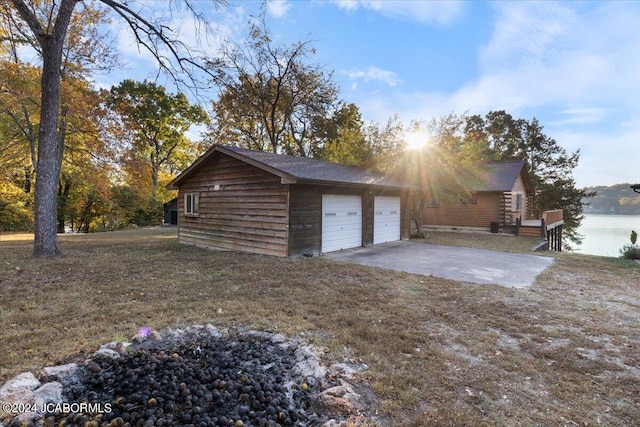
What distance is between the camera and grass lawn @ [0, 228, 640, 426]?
98.3 inches

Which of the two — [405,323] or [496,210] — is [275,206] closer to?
[405,323]

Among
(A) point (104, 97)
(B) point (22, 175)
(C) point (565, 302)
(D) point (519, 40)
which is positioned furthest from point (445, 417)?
(B) point (22, 175)

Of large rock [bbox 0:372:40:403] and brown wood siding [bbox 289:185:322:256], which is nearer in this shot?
large rock [bbox 0:372:40:403]

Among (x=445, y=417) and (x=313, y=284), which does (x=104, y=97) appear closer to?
(x=313, y=284)

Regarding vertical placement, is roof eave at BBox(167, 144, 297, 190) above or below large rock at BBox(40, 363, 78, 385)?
above

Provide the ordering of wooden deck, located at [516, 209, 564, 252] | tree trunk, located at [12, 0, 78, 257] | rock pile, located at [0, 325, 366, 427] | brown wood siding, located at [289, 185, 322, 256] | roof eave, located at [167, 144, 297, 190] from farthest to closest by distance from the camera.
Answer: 1. wooden deck, located at [516, 209, 564, 252]
2. brown wood siding, located at [289, 185, 322, 256]
3. roof eave, located at [167, 144, 297, 190]
4. tree trunk, located at [12, 0, 78, 257]
5. rock pile, located at [0, 325, 366, 427]

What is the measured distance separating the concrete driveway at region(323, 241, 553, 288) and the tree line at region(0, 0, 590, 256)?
4178 mm

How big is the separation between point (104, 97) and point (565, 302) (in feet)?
59.8

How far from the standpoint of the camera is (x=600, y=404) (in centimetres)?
243

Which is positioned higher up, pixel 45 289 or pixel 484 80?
pixel 484 80

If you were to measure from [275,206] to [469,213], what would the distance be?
44.8 feet

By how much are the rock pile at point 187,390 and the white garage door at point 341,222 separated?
661 cm

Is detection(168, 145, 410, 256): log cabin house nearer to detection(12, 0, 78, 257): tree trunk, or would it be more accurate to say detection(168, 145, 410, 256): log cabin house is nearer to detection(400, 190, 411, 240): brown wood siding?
detection(400, 190, 411, 240): brown wood siding

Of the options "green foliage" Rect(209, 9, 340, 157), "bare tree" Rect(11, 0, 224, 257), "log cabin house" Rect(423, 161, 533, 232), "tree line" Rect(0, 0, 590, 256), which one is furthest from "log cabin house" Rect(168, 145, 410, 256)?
"green foliage" Rect(209, 9, 340, 157)
